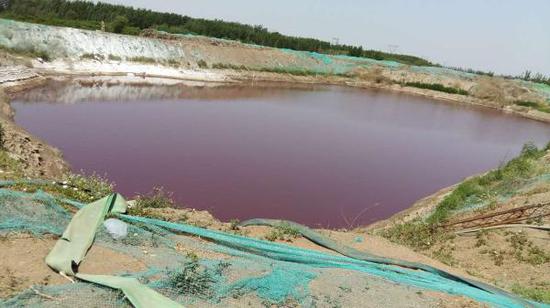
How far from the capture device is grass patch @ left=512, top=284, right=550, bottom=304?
6188 mm

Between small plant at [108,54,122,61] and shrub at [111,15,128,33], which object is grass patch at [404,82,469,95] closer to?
shrub at [111,15,128,33]

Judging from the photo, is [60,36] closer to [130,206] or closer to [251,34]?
[130,206]

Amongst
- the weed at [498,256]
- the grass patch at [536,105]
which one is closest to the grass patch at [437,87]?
the grass patch at [536,105]

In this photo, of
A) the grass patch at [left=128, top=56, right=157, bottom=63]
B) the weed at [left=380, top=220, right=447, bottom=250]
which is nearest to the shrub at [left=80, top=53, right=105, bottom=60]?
the grass patch at [left=128, top=56, right=157, bottom=63]

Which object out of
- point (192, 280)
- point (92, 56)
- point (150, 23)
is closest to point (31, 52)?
point (92, 56)

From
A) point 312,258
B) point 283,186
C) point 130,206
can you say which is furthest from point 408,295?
point 283,186

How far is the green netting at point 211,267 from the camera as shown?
173 inches

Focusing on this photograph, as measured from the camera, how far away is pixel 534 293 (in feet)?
21.0

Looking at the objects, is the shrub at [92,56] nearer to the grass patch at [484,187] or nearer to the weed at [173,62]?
the weed at [173,62]

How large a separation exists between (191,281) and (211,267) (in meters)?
0.51

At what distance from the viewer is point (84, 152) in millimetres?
13383

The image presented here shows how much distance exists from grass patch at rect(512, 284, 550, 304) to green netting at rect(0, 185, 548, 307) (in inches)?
28.1

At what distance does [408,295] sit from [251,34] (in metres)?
56.7

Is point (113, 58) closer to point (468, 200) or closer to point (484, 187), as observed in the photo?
point (484, 187)
